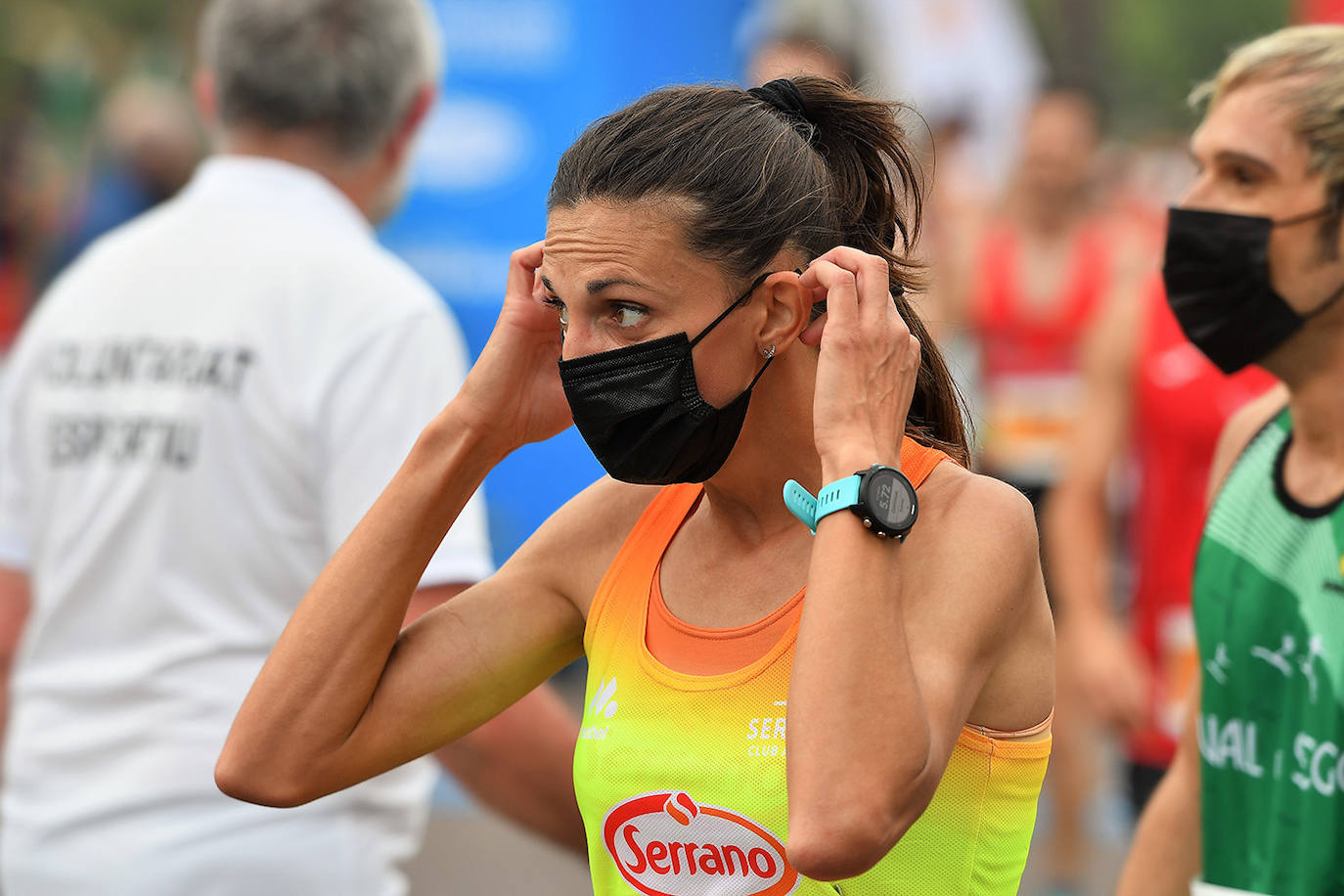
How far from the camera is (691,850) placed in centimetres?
218

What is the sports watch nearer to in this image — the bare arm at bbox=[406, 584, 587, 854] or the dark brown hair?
the dark brown hair

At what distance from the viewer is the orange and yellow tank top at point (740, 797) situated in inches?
84.2

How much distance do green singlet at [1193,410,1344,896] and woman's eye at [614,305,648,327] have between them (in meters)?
1.29

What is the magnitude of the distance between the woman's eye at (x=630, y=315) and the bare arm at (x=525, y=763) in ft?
3.01

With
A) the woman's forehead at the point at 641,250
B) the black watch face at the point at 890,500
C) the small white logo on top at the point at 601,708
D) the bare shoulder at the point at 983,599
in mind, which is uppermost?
the woman's forehead at the point at 641,250

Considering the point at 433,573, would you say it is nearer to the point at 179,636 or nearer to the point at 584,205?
the point at 179,636

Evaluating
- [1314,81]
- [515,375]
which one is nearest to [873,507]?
[515,375]

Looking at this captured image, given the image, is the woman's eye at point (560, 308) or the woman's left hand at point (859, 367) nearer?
the woman's left hand at point (859, 367)

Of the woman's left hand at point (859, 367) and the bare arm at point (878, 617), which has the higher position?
the woman's left hand at point (859, 367)

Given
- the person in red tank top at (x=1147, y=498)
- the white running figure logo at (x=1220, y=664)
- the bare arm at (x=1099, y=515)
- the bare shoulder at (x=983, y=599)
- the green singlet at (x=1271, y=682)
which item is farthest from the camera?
the bare arm at (x=1099, y=515)

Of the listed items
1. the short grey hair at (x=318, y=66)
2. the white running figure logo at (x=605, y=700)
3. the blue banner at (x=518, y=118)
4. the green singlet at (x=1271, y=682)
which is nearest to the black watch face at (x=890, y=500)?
the white running figure logo at (x=605, y=700)

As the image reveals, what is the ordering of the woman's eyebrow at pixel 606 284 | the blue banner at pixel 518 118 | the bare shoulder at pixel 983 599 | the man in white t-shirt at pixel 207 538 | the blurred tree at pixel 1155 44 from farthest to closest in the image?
the blurred tree at pixel 1155 44 → the blue banner at pixel 518 118 → the man in white t-shirt at pixel 207 538 → the woman's eyebrow at pixel 606 284 → the bare shoulder at pixel 983 599

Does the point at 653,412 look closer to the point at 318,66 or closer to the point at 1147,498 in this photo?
the point at 318,66

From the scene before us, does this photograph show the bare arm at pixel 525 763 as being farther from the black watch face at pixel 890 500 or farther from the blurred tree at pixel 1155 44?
the blurred tree at pixel 1155 44
